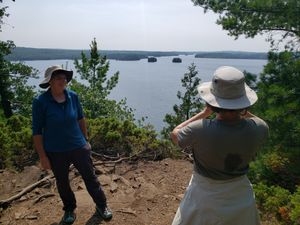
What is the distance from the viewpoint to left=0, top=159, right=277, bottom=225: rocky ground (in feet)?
13.3

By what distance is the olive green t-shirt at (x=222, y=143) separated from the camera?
189cm

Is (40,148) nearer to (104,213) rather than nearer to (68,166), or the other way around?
(68,166)

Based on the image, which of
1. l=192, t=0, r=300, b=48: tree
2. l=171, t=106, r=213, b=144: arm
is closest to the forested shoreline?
l=192, t=0, r=300, b=48: tree

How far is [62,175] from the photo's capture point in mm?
3555

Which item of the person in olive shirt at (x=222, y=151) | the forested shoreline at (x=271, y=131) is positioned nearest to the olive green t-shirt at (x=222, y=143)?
the person in olive shirt at (x=222, y=151)

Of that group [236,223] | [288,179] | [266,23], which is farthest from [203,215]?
[266,23]

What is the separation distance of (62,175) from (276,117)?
2933 mm

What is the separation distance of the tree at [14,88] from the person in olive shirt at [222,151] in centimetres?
1434

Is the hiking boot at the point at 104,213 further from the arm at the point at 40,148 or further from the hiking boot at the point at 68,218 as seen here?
the arm at the point at 40,148

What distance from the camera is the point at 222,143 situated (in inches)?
74.5

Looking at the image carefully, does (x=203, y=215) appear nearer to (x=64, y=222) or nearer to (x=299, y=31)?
(x=64, y=222)

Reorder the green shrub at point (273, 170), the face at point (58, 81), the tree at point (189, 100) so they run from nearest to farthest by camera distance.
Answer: the face at point (58, 81)
the green shrub at point (273, 170)
the tree at point (189, 100)

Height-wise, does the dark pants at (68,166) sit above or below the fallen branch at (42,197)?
above

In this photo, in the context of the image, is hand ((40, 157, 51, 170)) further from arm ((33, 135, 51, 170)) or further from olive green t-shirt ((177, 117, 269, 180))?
olive green t-shirt ((177, 117, 269, 180))
